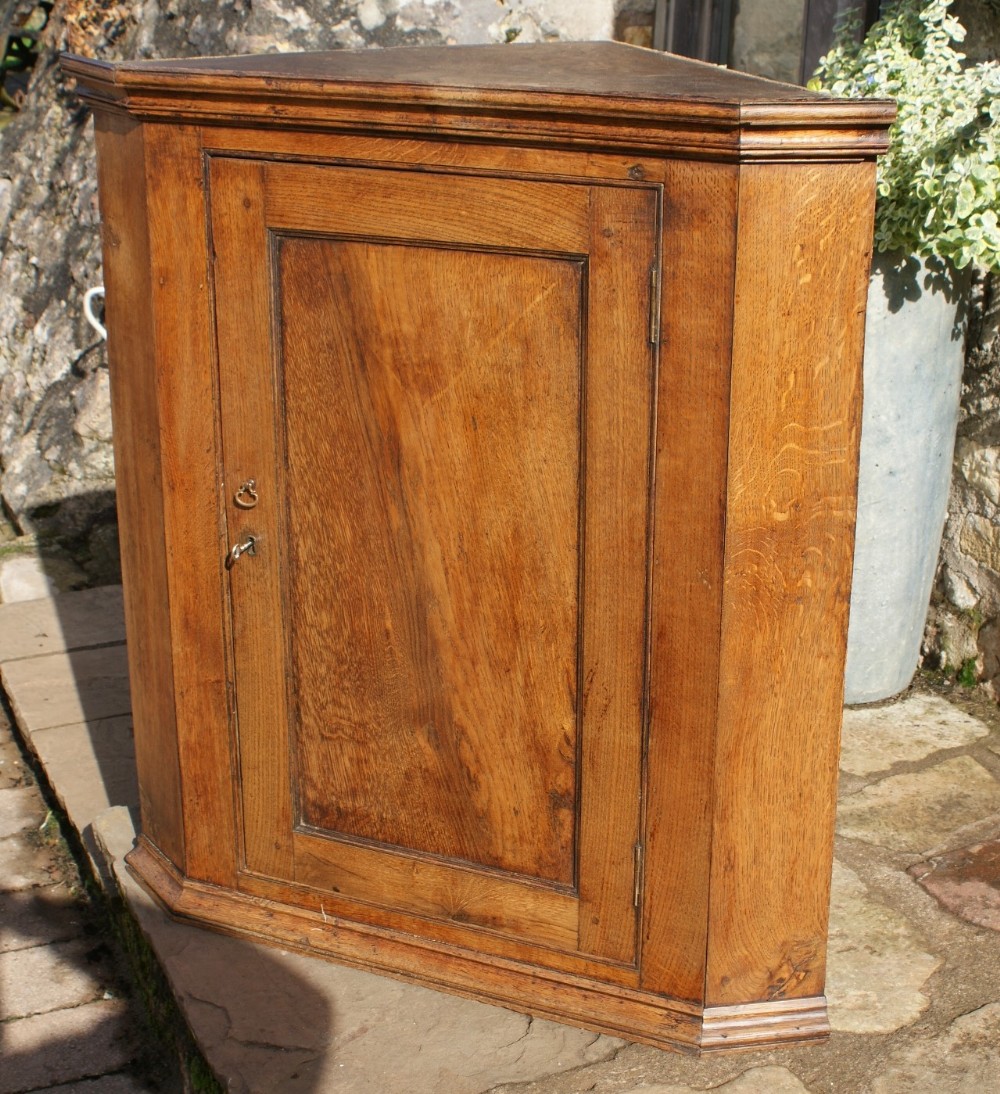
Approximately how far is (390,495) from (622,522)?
1.49ft

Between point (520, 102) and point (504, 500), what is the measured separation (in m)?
0.68

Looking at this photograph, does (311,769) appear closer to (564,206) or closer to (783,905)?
(783,905)

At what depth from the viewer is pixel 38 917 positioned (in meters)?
3.56

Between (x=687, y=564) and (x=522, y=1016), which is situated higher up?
(x=687, y=564)

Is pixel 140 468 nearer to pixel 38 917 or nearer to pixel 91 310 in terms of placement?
pixel 38 917

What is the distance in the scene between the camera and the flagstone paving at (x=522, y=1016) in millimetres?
2604

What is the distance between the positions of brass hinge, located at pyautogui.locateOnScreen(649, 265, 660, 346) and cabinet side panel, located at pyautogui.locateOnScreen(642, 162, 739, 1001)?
1 centimetres

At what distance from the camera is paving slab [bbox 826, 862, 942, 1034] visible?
279 centimetres

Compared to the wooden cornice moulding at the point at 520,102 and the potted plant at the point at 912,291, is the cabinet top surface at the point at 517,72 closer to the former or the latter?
the wooden cornice moulding at the point at 520,102

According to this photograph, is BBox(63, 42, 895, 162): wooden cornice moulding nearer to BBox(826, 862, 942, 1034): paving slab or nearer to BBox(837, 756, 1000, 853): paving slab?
BBox(826, 862, 942, 1034): paving slab

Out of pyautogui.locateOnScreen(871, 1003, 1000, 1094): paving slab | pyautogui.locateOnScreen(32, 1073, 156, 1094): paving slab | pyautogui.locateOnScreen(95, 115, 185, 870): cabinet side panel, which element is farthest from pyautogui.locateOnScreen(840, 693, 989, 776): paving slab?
pyautogui.locateOnScreen(32, 1073, 156, 1094): paving slab

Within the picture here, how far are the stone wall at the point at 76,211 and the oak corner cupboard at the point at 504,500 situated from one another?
2.17 metres

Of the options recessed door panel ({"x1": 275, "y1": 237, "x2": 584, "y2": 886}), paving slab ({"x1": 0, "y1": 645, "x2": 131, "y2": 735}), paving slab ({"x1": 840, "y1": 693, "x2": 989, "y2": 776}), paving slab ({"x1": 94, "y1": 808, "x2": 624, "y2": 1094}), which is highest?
recessed door panel ({"x1": 275, "y1": 237, "x2": 584, "y2": 886})

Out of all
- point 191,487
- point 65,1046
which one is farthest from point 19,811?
point 191,487
